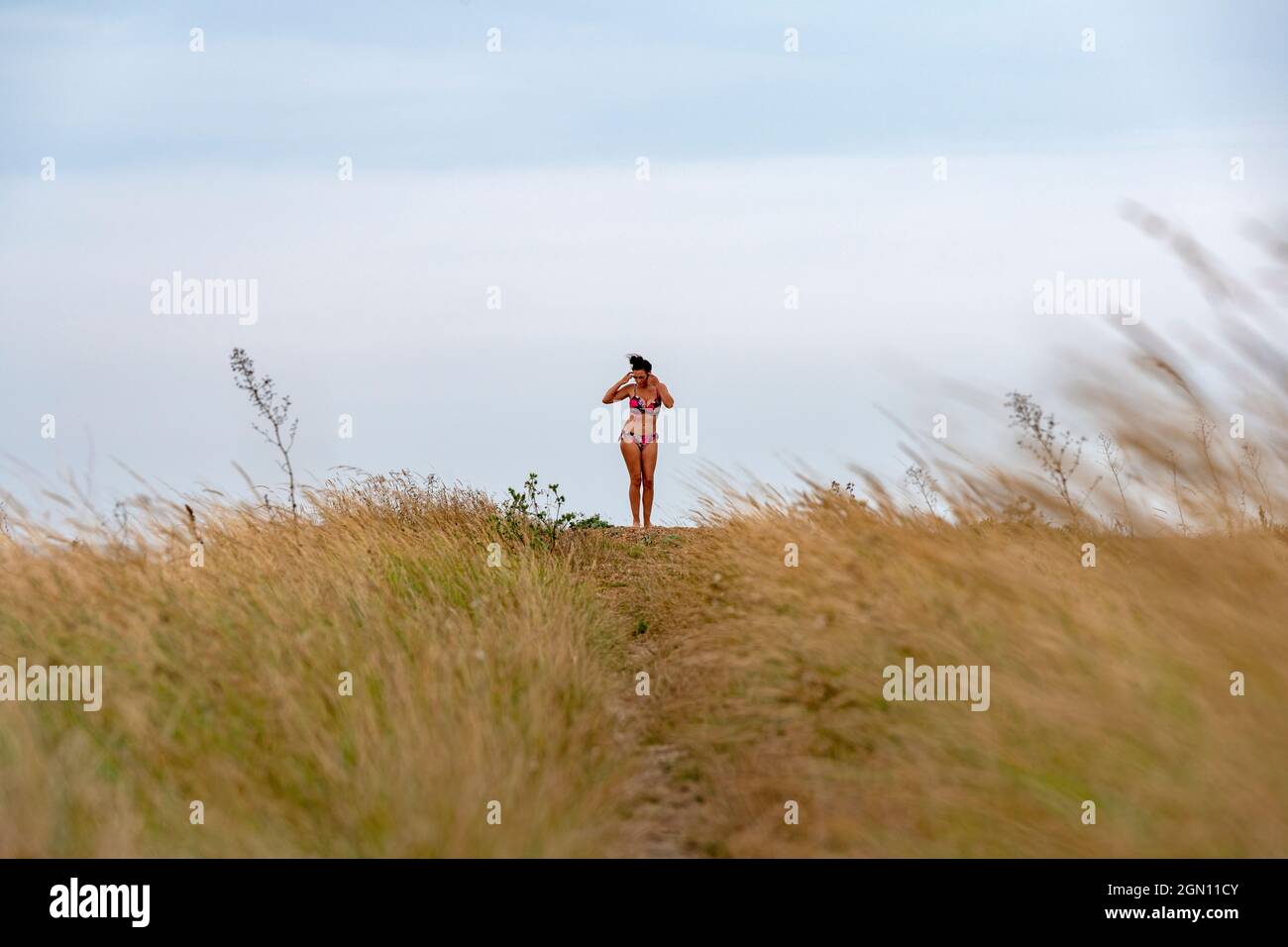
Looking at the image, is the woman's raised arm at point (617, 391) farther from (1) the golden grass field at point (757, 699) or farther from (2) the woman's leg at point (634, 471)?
(1) the golden grass field at point (757, 699)

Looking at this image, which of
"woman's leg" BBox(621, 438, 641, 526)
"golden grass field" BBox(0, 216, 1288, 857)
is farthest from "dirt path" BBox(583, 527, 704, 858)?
"woman's leg" BBox(621, 438, 641, 526)

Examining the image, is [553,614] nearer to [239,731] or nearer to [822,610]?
[822,610]

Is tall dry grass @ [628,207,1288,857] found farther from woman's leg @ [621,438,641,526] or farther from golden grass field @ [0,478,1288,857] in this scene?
woman's leg @ [621,438,641,526]

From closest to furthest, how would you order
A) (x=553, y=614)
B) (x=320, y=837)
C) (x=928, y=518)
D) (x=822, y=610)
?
(x=320, y=837), (x=822, y=610), (x=928, y=518), (x=553, y=614)

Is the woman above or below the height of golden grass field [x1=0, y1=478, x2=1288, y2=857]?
above

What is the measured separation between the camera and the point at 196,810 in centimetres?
490

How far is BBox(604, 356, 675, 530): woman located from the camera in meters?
15.7

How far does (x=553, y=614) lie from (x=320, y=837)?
13.5ft

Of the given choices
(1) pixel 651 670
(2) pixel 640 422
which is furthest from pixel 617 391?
(1) pixel 651 670

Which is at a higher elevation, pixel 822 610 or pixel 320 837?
pixel 822 610

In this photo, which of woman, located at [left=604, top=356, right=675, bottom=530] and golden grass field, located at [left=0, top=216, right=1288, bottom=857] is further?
woman, located at [left=604, top=356, right=675, bottom=530]

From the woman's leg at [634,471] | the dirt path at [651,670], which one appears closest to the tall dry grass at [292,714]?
the dirt path at [651,670]
